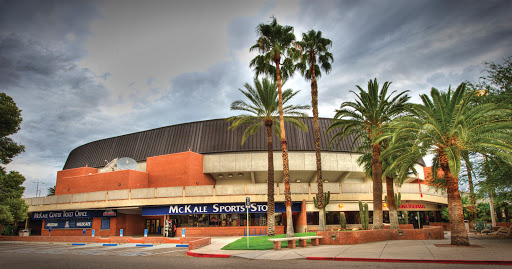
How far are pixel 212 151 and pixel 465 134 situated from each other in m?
31.7

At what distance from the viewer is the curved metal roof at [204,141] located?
43.8m

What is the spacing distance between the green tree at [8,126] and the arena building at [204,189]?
8.87m

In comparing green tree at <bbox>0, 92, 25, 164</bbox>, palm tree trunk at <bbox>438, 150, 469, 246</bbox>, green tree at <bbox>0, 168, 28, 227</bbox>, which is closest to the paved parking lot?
green tree at <bbox>0, 168, 28, 227</bbox>

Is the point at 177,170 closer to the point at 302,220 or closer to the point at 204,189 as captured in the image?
the point at 204,189

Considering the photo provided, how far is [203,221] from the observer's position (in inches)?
1407

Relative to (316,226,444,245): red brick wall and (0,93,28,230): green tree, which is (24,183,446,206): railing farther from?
(316,226,444,245): red brick wall

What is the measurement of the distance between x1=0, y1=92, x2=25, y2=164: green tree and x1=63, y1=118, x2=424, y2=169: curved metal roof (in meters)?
17.0

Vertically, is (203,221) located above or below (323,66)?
below

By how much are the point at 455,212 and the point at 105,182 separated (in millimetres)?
39156

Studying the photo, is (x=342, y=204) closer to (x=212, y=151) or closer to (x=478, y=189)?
(x=478, y=189)

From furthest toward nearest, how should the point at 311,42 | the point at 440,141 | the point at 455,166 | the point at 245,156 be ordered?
1. the point at 245,156
2. the point at 311,42
3. the point at 440,141
4. the point at 455,166

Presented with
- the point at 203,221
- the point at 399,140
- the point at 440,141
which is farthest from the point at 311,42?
the point at 203,221

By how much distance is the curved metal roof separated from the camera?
4375cm

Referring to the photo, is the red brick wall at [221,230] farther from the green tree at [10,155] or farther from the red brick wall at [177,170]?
the green tree at [10,155]
